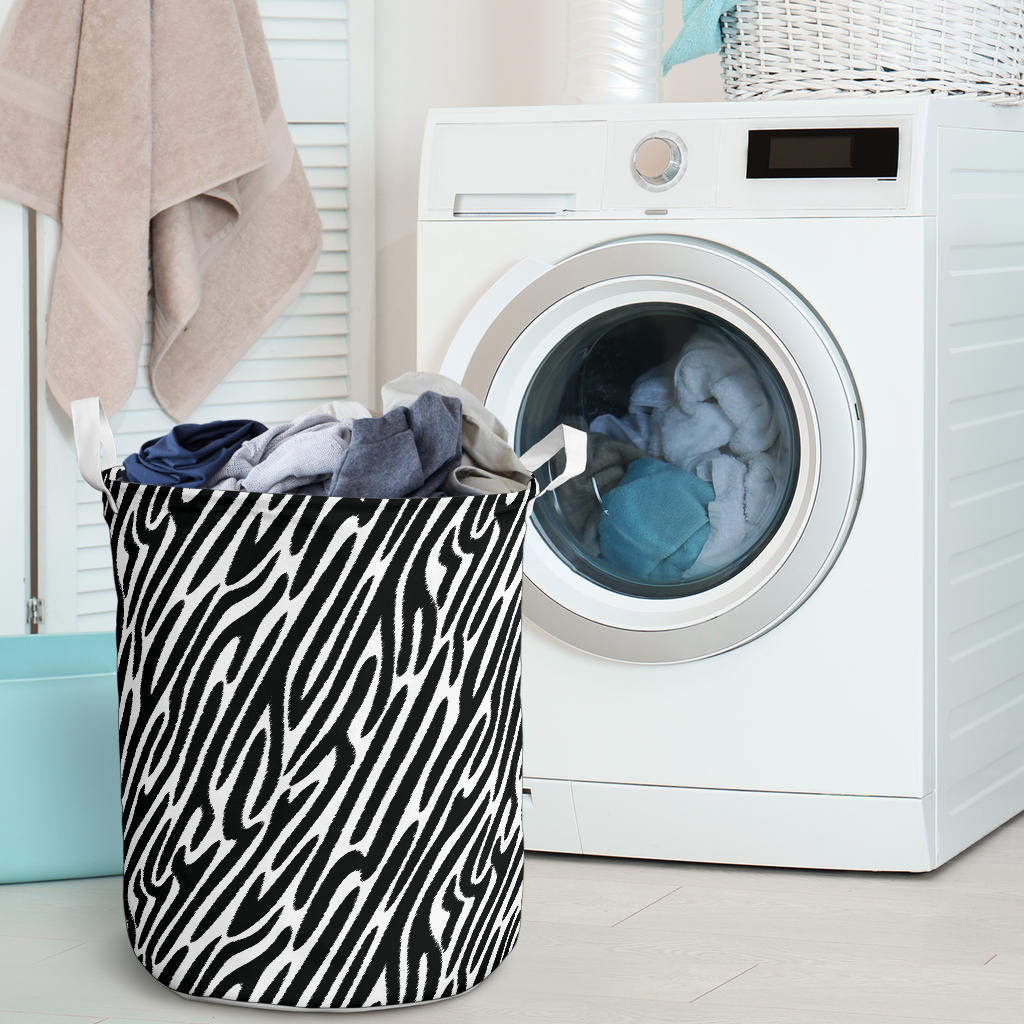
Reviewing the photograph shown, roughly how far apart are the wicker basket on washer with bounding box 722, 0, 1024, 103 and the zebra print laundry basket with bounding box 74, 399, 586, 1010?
733mm

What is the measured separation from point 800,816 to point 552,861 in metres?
0.31

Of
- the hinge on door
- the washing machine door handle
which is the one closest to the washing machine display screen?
the washing machine door handle

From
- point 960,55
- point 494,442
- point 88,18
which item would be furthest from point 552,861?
point 88,18

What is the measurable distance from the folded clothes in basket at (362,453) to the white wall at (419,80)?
974 mm

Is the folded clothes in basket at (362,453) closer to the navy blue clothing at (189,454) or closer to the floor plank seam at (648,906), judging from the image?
the navy blue clothing at (189,454)

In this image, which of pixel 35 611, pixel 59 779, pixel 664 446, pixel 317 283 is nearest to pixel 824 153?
pixel 664 446

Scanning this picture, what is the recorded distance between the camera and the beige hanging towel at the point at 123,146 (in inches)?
74.2

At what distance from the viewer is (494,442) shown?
132 cm

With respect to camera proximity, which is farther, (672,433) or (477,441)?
(672,433)

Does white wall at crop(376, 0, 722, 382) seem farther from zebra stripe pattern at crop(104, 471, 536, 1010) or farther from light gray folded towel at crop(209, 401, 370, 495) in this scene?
zebra stripe pattern at crop(104, 471, 536, 1010)

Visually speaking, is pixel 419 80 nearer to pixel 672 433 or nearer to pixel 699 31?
pixel 699 31

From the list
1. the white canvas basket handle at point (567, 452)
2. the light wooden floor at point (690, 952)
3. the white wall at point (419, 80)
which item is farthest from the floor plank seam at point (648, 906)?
the white wall at point (419, 80)

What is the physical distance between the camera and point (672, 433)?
163 cm

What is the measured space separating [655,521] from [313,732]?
0.58 meters
